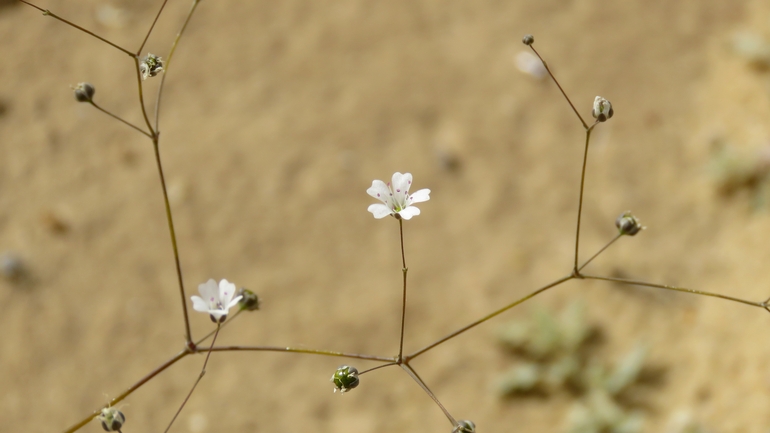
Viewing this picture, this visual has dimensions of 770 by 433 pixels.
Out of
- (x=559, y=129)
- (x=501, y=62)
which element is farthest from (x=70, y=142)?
(x=559, y=129)

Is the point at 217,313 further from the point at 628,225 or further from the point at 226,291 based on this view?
the point at 628,225

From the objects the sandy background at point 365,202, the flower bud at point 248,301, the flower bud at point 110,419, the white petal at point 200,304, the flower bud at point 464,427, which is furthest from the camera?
the sandy background at point 365,202

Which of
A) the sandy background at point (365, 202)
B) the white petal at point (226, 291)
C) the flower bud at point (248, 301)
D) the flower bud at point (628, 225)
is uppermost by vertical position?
the sandy background at point (365, 202)

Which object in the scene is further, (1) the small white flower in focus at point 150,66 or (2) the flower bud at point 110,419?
(1) the small white flower in focus at point 150,66

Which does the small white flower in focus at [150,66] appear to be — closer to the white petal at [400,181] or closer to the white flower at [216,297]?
the white flower at [216,297]

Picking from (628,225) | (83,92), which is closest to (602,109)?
(628,225)

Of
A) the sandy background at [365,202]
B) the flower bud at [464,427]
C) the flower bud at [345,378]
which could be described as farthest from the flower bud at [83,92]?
the sandy background at [365,202]
